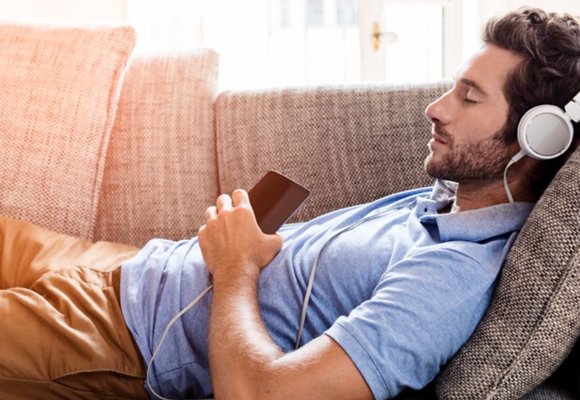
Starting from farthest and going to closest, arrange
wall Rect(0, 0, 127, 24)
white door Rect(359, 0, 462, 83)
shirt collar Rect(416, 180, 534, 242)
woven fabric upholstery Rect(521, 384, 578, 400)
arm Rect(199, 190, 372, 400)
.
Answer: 1. white door Rect(359, 0, 462, 83)
2. wall Rect(0, 0, 127, 24)
3. shirt collar Rect(416, 180, 534, 242)
4. woven fabric upholstery Rect(521, 384, 578, 400)
5. arm Rect(199, 190, 372, 400)

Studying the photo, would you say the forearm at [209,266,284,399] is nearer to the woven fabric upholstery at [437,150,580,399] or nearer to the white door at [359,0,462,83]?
the woven fabric upholstery at [437,150,580,399]

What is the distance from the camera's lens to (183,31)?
3.34m

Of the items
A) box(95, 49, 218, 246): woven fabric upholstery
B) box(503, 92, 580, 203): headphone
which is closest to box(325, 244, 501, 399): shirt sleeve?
box(503, 92, 580, 203): headphone

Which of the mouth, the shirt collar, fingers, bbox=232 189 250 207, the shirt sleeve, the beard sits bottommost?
the shirt sleeve

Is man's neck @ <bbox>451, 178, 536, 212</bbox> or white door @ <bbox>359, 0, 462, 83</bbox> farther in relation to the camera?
white door @ <bbox>359, 0, 462, 83</bbox>

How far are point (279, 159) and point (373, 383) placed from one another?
83 cm

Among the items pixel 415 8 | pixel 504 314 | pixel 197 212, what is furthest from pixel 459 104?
pixel 415 8

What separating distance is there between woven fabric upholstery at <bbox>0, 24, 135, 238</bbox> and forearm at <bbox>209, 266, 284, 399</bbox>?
0.66 meters

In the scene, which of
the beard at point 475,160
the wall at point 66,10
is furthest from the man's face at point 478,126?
the wall at point 66,10

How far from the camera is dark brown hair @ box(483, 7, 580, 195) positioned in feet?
4.43

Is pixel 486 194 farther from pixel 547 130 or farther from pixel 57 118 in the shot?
pixel 57 118

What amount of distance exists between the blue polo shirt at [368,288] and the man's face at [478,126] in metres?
0.09

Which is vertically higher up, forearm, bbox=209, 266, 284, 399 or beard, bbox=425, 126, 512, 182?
beard, bbox=425, 126, 512, 182

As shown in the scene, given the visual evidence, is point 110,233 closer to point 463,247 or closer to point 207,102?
point 207,102
